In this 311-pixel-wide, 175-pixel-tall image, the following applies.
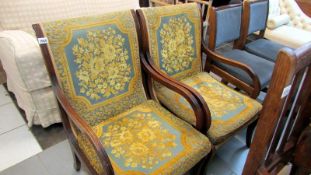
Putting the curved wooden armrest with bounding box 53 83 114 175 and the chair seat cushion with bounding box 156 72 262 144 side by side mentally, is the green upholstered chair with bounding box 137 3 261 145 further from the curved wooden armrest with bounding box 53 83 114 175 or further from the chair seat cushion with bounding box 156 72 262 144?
the curved wooden armrest with bounding box 53 83 114 175

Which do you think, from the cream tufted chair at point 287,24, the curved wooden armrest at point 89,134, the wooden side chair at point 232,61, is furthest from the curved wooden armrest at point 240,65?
the cream tufted chair at point 287,24

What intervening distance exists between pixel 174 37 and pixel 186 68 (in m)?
0.25

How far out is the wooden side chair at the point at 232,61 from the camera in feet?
4.87

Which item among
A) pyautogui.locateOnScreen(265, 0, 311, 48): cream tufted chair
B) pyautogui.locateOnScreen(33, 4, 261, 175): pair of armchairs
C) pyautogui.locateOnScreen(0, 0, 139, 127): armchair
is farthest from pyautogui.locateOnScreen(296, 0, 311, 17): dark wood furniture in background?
→ pyautogui.locateOnScreen(0, 0, 139, 127): armchair

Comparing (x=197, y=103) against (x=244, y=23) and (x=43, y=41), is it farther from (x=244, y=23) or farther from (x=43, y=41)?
(x=244, y=23)

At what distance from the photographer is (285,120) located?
737 millimetres

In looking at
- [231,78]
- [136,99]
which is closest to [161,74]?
[136,99]

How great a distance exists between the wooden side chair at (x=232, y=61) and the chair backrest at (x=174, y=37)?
0.15 metres

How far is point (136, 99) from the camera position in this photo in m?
1.30

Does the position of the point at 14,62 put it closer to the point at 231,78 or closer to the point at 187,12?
the point at 187,12

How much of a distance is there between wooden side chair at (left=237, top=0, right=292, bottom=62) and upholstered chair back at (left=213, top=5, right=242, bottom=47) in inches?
3.8

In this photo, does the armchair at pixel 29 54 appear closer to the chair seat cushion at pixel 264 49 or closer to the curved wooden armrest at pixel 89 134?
the curved wooden armrest at pixel 89 134

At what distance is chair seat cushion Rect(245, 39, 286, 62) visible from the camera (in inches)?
77.3

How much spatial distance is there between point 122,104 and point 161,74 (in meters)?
0.29
